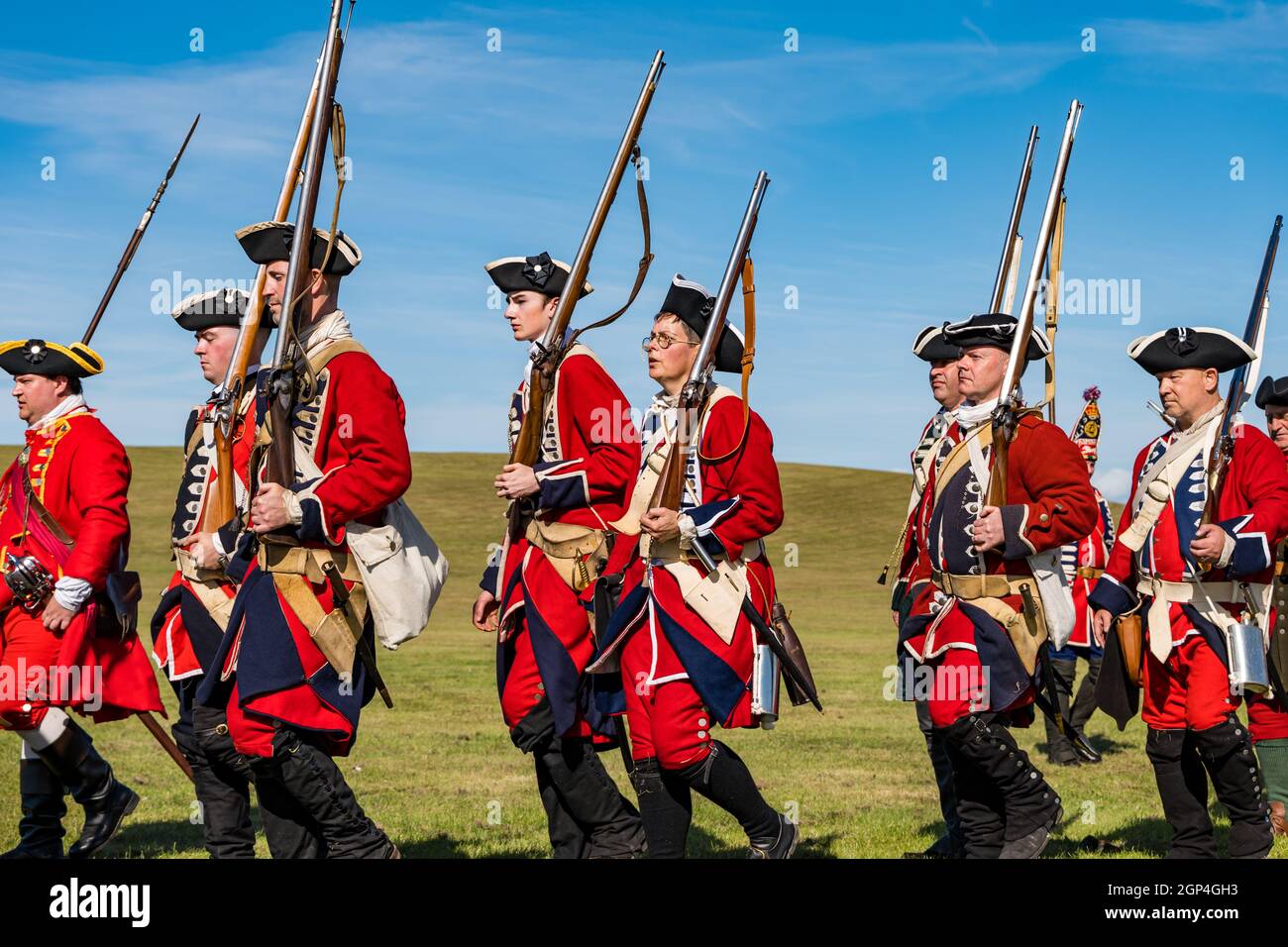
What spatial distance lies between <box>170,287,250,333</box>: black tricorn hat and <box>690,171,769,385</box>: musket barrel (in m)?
2.43

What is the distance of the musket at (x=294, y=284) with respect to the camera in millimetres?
6602

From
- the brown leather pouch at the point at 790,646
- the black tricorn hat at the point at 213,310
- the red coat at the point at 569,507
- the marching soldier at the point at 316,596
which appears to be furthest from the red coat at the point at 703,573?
the black tricorn hat at the point at 213,310

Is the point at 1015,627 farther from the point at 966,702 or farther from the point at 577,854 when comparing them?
the point at 577,854

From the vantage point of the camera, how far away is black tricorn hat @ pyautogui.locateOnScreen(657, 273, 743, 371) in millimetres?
7762

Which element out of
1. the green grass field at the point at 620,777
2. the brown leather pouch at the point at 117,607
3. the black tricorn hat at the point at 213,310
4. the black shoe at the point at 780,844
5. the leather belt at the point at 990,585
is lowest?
the green grass field at the point at 620,777

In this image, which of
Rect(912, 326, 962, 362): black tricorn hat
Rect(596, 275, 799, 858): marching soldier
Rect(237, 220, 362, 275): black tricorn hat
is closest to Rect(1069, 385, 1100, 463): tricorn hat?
Rect(912, 326, 962, 362): black tricorn hat

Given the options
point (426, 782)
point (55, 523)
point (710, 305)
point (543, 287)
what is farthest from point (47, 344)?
point (426, 782)

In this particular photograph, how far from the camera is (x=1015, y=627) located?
24.1 feet

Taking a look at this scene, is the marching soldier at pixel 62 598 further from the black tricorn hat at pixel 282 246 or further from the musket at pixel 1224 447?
the musket at pixel 1224 447

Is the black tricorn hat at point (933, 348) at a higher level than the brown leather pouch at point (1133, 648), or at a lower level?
higher

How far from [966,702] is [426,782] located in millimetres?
5186

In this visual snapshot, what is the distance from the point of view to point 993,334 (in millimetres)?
7551

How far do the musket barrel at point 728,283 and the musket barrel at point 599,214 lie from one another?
2.06 ft

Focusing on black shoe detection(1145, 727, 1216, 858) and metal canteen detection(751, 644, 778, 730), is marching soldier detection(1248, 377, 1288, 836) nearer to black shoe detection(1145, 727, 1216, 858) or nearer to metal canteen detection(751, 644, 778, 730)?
black shoe detection(1145, 727, 1216, 858)
